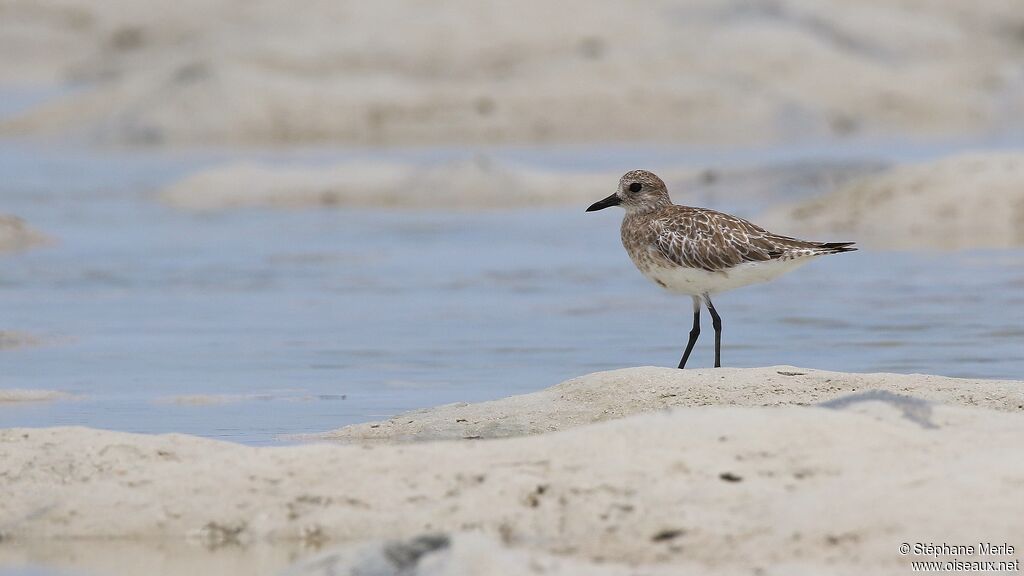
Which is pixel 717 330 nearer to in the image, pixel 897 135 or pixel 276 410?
pixel 276 410

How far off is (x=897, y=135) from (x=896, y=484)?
2908 cm

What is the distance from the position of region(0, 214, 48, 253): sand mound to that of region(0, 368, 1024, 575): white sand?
11088 millimetres

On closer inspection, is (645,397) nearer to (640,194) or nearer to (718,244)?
(718,244)

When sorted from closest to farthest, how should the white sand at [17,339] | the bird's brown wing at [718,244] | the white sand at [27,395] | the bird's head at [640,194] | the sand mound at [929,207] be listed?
1. the white sand at [27,395]
2. the bird's brown wing at [718,244]
3. the bird's head at [640,194]
4. the white sand at [17,339]
5. the sand mound at [929,207]

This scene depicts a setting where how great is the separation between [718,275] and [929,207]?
9.83 metres

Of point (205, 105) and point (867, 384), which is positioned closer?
point (867, 384)

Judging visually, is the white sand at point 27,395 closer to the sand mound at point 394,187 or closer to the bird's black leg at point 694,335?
the bird's black leg at point 694,335

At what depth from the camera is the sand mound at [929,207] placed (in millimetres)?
18391

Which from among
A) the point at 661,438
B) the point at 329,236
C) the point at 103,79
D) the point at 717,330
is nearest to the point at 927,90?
the point at 103,79

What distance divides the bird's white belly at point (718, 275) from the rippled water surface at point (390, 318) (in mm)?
849

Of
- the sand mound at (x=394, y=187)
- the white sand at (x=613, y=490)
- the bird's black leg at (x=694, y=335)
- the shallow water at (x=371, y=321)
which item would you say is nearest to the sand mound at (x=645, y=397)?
the shallow water at (x=371, y=321)

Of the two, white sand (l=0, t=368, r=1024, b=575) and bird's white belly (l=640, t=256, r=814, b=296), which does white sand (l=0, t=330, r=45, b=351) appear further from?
white sand (l=0, t=368, r=1024, b=575)

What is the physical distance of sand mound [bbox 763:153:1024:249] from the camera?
18.4 meters

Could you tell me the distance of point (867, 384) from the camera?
8.59 m
